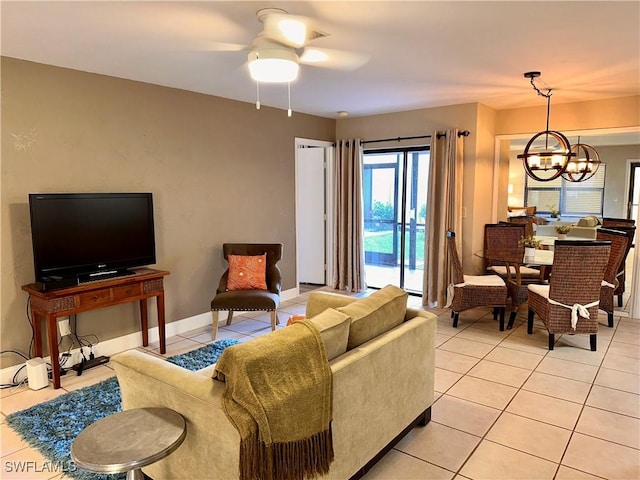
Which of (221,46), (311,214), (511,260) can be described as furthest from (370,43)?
(311,214)

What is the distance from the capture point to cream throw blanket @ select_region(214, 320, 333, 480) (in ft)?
5.53

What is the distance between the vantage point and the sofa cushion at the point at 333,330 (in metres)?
2.05

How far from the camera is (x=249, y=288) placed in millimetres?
4656

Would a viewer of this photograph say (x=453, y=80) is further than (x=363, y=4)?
Yes

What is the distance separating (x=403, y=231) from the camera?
628 cm

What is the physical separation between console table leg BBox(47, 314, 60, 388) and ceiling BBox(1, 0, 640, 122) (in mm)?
1983

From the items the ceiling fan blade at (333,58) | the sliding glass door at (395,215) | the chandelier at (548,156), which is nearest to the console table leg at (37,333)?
the ceiling fan blade at (333,58)

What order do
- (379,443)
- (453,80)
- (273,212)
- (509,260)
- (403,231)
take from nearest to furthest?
(379,443) → (453,80) → (509,260) → (273,212) → (403,231)

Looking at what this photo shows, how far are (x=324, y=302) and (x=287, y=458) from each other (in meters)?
1.37

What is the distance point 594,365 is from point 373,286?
3256mm

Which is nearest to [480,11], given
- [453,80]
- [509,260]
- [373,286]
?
[453,80]

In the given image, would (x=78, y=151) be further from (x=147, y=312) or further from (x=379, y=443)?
(x=379, y=443)

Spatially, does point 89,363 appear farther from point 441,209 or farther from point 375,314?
point 441,209

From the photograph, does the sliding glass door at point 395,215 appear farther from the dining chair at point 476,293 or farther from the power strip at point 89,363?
the power strip at point 89,363
